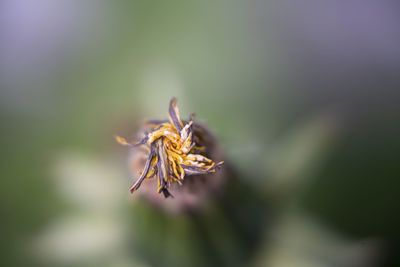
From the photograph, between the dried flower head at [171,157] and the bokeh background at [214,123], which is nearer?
the dried flower head at [171,157]

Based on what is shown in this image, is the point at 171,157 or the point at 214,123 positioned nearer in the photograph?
the point at 171,157

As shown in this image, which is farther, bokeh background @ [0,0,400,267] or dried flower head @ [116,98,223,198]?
bokeh background @ [0,0,400,267]

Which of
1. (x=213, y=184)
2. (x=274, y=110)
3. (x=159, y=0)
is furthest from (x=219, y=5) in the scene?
(x=213, y=184)

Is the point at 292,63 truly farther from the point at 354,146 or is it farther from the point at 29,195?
the point at 29,195
